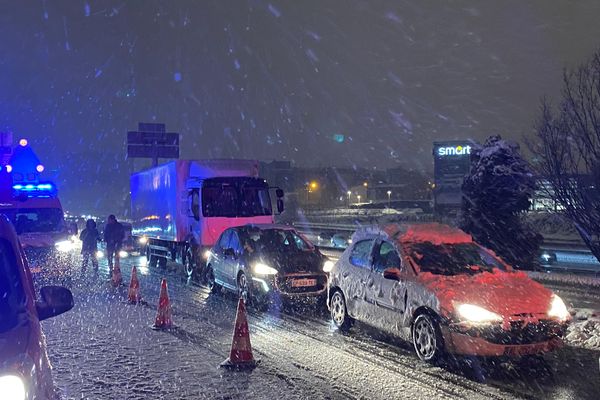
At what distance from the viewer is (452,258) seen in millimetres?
8312

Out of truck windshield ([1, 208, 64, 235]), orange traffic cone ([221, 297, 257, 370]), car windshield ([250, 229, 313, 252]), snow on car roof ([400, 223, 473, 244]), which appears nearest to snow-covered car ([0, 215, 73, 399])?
orange traffic cone ([221, 297, 257, 370])

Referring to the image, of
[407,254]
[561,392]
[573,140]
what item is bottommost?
[561,392]

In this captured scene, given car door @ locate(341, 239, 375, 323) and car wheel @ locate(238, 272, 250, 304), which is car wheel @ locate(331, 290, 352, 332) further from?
car wheel @ locate(238, 272, 250, 304)

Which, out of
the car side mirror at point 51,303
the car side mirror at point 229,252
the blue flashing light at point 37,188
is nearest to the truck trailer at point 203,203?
the car side mirror at point 229,252

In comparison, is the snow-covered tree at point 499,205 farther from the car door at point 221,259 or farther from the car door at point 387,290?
the car door at point 387,290

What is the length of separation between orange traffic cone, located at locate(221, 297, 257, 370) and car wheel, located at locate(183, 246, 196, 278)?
386 inches

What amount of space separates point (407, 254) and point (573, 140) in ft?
22.4

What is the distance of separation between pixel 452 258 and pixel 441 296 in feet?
3.90

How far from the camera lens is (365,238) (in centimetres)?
938

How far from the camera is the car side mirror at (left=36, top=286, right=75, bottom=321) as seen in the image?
3.97m

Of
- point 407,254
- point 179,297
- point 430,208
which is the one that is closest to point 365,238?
point 407,254

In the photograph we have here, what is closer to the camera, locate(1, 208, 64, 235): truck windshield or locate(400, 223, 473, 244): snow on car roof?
locate(400, 223, 473, 244): snow on car roof

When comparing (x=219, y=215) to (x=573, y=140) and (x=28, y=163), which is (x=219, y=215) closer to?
(x=28, y=163)

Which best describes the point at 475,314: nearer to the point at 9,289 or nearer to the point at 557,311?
the point at 557,311
